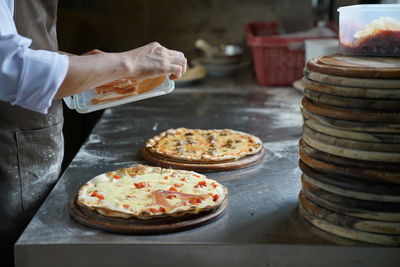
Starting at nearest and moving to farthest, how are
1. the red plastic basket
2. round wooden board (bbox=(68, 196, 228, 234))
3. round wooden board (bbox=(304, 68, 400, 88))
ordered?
round wooden board (bbox=(304, 68, 400, 88)) → round wooden board (bbox=(68, 196, 228, 234)) → the red plastic basket

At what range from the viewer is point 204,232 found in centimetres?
167

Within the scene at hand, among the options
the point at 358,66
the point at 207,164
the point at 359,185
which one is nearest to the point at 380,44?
the point at 358,66

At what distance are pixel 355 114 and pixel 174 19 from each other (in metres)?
3.69

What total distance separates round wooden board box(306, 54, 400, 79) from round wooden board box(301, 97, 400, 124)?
10 centimetres

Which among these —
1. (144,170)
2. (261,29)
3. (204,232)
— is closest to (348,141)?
(204,232)

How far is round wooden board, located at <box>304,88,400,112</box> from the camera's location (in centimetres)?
151

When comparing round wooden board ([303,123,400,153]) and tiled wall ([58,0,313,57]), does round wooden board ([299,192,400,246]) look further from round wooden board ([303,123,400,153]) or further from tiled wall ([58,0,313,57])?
tiled wall ([58,0,313,57])

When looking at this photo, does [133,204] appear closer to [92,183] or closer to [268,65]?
[92,183]

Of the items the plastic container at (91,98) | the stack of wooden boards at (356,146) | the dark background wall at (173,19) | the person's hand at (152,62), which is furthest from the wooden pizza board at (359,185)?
the dark background wall at (173,19)

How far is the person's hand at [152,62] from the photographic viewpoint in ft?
5.89

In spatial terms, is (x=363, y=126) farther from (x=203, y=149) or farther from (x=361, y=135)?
(x=203, y=149)

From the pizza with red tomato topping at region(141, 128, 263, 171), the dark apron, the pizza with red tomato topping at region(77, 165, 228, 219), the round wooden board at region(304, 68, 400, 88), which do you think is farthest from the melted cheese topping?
the round wooden board at region(304, 68, 400, 88)

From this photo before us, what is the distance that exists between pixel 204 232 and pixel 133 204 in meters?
0.27

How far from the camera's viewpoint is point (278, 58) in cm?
400
